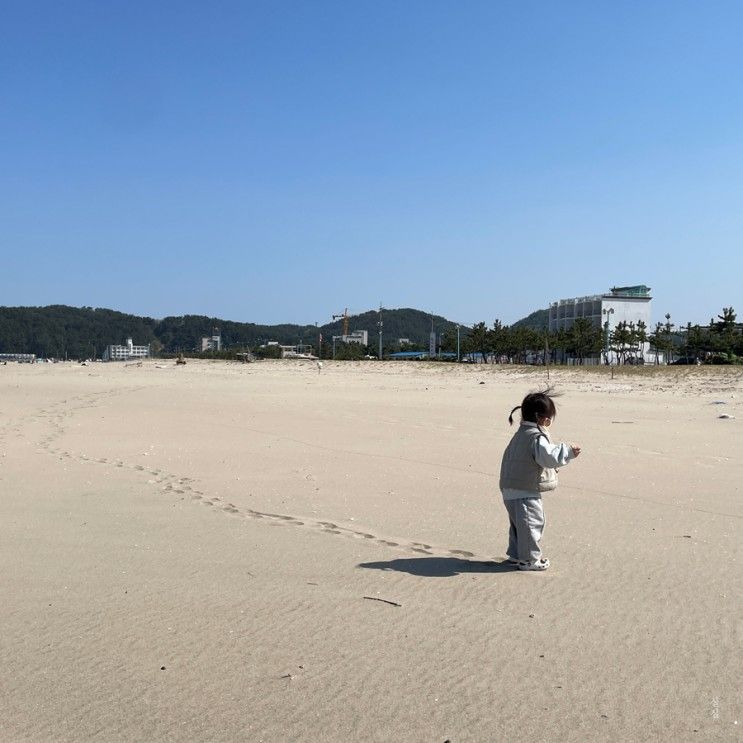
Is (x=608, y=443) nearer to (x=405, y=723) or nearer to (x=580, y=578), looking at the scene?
(x=580, y=578)

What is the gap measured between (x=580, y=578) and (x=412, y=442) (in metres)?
7.46

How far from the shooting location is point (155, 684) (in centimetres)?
365

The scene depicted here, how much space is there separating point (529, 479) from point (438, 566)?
0.90m

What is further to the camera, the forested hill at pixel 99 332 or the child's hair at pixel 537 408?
the forested hill at pixel 99 332

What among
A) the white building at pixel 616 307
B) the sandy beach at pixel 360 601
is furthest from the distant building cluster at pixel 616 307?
the sandy beach at pixel 360 601

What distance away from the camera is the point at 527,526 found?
17.7ft

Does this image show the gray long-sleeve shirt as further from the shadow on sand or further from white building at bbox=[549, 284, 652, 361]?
white building at bbox=[549, 284, 652, 361]

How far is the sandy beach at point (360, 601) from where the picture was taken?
11.2ft

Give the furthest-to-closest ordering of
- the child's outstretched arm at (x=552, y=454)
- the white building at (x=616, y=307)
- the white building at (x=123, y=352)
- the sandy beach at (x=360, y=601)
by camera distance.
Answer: the white building at (x=123, y=352) → the white building at (x=616, y=307) → the child's outstretched arm at (x=552, y=454) → the sandy beach at (x=360, y=601)

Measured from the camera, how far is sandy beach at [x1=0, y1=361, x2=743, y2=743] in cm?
340

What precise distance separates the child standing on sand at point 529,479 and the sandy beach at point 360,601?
0.22 meters

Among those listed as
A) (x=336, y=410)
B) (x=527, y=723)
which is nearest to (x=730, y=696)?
(x=527, y=723)

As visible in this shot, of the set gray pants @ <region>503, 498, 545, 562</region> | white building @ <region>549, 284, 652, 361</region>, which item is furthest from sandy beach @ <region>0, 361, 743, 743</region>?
white building @ <region>549, 284, 652, 361</region>

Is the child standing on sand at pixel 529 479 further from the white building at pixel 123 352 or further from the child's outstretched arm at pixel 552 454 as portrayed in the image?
the white building at pixel 123 352
